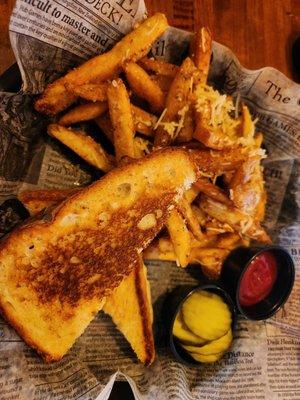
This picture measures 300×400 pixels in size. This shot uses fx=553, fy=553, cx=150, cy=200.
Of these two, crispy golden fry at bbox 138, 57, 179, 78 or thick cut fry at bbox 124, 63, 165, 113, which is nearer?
thick cut fry at bbox 124, 63, 165, 113

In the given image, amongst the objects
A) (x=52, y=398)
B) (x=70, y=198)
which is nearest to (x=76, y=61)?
(x=70, y=198)

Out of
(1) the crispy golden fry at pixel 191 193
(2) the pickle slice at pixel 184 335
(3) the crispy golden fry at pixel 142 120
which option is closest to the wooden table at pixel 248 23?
(3) the crispy golden fry at pixel 142 120

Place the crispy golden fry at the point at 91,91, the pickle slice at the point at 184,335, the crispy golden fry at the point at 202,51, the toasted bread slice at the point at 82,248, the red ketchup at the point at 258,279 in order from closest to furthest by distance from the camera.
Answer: the toasted bread slice at the point at 82,248
the crispy golden fry at the point at 91,91
the crispy golden fry at the point at 202,51
the pickle slice at the point at 184,335
the red ketchup at the point at 258,279

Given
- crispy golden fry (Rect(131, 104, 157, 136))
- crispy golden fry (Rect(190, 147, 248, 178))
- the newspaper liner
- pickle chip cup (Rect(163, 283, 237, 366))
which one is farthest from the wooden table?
pickle chip cup (Rect(163, 283, 237, 366))

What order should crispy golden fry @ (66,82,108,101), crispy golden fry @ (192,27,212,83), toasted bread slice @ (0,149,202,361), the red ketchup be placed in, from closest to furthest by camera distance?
1. toasted bread slice @ (0,149,202,361)
2. crispy golden fry @ (66,82,108,101)
3. crispy golden fry @ (192,27,212,83)
4. the red ketchup

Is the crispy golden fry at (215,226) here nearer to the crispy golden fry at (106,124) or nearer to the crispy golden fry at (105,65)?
the crispy golden fry at (106,124)

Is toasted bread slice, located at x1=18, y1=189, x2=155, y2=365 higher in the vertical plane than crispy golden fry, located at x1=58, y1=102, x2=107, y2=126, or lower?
lower

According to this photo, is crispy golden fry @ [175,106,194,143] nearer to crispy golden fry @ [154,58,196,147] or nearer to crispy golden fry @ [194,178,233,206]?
crispy golden fry @ [154,58,196,147]

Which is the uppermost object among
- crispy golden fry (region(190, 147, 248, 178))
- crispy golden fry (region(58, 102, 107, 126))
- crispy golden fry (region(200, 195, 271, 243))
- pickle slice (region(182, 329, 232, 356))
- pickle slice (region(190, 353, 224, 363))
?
crispy golden fry (region(58, 102, 107, 126))
